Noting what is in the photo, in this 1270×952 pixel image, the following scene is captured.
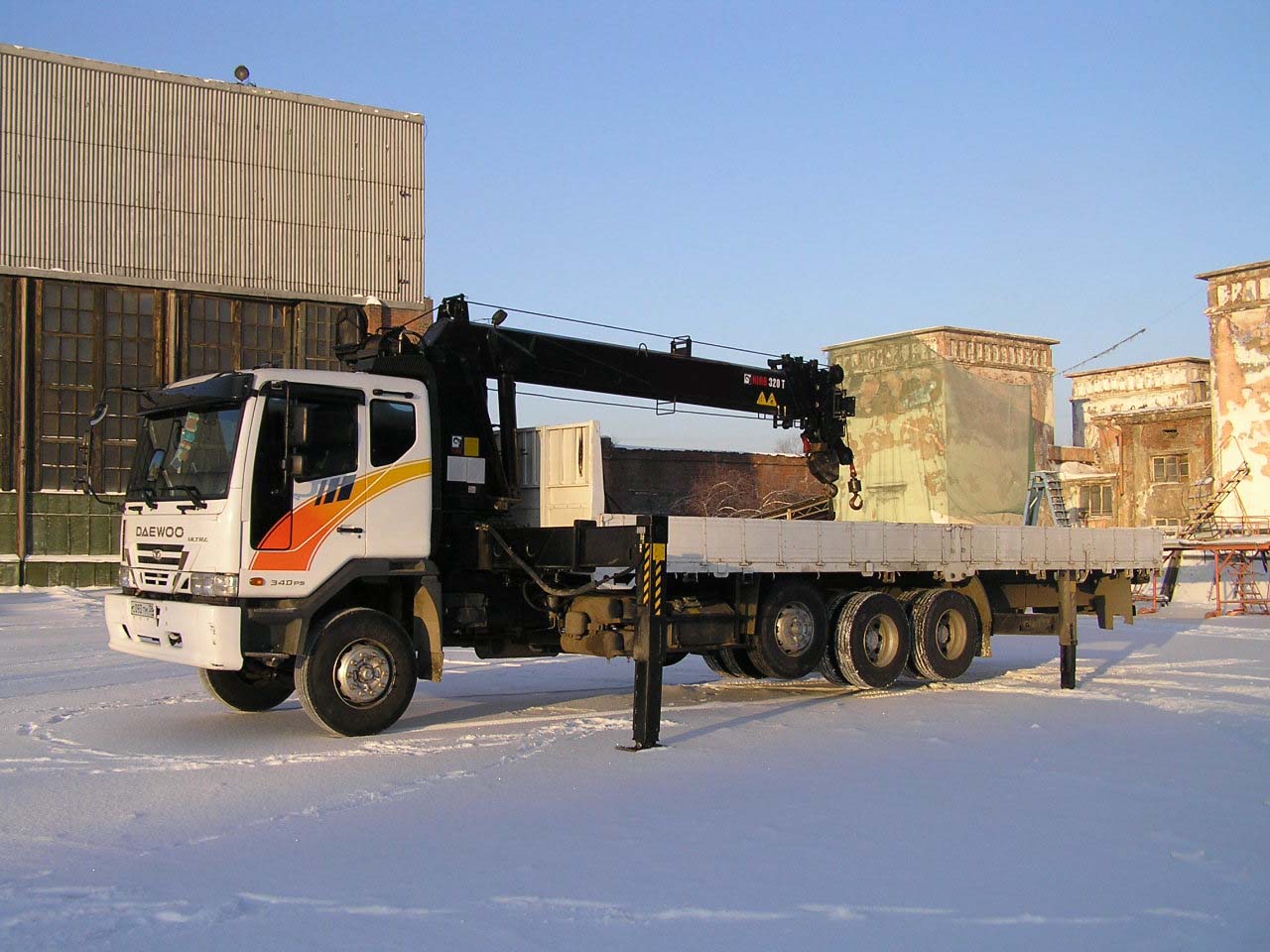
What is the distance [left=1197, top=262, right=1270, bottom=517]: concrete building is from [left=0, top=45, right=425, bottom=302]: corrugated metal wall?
21.8m

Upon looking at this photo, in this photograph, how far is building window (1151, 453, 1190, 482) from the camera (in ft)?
120

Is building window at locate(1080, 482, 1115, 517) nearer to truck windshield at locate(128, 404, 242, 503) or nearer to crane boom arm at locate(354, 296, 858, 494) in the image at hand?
crane boom arm at locate(354, 296, 858, 494)

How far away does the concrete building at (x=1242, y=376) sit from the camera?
3284 centimetres

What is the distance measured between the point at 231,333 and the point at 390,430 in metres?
21.8

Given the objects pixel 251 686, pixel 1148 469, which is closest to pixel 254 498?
pixel 251 686

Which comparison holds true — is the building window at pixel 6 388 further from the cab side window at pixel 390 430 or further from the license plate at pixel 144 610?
the cab side window at pixel 390 430

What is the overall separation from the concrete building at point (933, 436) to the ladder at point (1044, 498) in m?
1.54

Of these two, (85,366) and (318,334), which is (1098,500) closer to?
(318,334)

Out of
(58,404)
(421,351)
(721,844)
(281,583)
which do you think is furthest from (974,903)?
(58,404)

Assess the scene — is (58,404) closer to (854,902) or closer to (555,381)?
(555,381)

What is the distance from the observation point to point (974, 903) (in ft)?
19.2

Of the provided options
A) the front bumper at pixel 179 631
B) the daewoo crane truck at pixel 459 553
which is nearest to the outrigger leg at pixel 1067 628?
the daewoo crane truck at pixel 459 553

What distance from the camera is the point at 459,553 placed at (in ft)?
37.9

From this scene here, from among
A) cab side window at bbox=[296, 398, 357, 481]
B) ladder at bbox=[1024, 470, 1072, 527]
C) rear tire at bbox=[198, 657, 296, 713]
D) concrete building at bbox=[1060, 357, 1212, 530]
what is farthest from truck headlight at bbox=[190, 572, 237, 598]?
concrete building at bbox=[1060, 357, 1212, 530]
